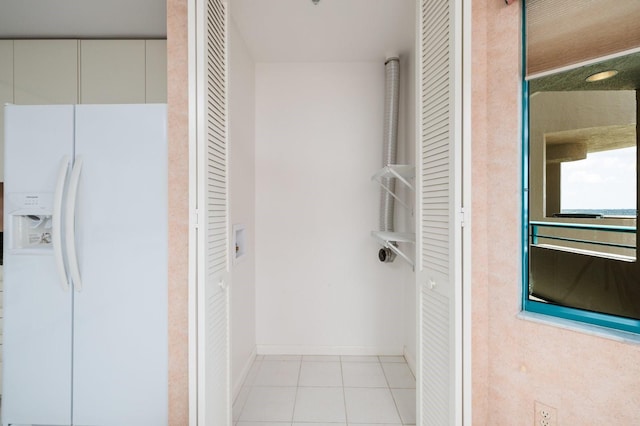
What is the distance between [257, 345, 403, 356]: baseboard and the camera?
2.68 m

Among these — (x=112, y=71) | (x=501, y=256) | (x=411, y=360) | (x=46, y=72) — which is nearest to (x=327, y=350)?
(x=411, y=360)

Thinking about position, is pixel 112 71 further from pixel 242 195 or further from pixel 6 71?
pixel 242 195

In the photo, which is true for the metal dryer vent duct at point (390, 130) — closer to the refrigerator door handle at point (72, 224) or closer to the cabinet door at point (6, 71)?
the refrigerator door handle at point (72, 224)

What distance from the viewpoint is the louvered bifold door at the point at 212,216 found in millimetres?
1252

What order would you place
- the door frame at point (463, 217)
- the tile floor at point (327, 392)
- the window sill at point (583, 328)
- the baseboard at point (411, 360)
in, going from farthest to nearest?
the baseboard at point (411, 360), the tile floor at point (327, 392), the door frame at point (463, 217), the window sill at point (583, 328)

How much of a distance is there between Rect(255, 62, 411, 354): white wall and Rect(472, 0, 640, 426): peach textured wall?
133 cm

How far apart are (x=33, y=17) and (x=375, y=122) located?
8.64ft

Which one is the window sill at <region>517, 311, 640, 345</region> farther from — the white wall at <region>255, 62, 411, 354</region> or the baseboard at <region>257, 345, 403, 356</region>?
the baseboard at <region>257, 345, 403, 356</region>

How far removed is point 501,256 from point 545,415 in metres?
0.69

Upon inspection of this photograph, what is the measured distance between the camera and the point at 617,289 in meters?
1.14

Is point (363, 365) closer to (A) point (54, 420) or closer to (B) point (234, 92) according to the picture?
(A) point (54, 420)

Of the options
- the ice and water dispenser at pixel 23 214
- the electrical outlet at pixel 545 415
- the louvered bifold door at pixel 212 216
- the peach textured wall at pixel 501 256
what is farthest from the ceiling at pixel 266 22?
the electrical outlet at pixel 545 415

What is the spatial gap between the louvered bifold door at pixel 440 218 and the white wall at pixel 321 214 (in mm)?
1170

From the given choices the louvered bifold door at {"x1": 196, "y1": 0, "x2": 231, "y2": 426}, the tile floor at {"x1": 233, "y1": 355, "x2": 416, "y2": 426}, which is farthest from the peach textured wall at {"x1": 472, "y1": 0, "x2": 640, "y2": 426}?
the louvered bifold door at {"x1": 196, "y1": 0, "x2": 231, "y2": 426}
